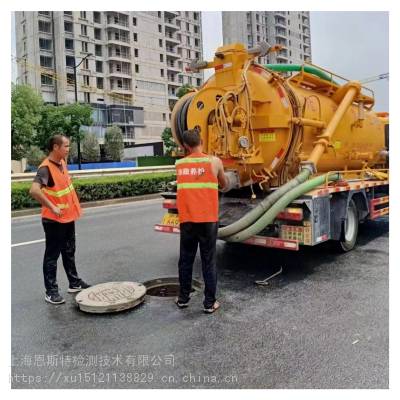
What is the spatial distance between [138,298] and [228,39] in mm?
3268

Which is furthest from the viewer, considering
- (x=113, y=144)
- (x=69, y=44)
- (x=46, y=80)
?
(x=69, y=44)

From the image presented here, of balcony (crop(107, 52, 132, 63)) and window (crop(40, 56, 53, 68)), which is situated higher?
balcony (crop(107, 52, 132, 63))

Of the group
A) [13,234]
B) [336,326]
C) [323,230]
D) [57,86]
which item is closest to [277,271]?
[323,230]

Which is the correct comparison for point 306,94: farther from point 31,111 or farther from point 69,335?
point 31,111

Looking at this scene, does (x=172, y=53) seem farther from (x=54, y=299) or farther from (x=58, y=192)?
(x=54, y=299)

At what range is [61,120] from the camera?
97.8 feet

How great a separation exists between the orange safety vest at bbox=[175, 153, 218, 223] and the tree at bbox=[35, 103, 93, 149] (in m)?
27.4

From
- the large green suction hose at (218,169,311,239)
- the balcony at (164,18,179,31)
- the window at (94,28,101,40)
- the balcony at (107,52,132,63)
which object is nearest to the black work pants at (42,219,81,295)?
the large green suction hose at (218,169,311,239)

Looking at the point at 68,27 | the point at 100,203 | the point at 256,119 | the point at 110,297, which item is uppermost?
the point at 68,27

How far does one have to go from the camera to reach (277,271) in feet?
17.7

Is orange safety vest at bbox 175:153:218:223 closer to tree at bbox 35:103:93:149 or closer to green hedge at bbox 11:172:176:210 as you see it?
green hedge at bbox 11:172:176:210

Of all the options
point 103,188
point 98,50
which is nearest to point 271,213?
point 103,188

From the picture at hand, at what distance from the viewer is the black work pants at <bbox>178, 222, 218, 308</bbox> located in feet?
13.6

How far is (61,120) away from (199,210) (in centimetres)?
2791
